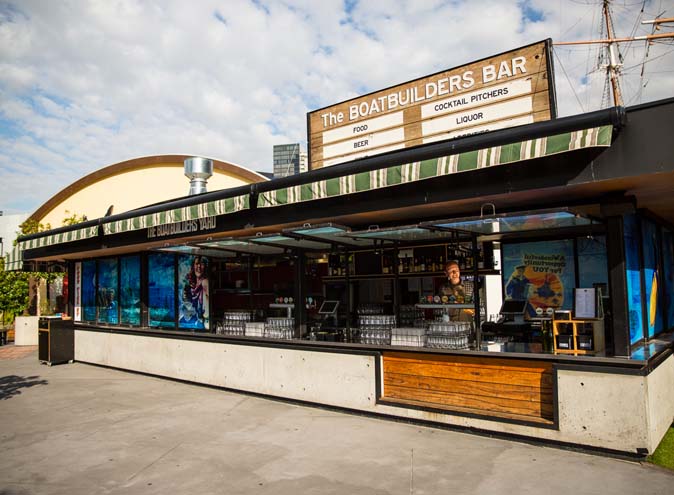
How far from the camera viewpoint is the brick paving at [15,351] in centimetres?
1573

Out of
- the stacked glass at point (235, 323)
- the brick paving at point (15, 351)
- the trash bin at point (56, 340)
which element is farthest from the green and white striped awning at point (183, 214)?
the brick paving at point (15, 351)

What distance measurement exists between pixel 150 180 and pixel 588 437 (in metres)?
22.7

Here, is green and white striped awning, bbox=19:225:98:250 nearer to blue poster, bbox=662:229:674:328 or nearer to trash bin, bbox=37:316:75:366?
trash bin, bbox=37:316:75:366

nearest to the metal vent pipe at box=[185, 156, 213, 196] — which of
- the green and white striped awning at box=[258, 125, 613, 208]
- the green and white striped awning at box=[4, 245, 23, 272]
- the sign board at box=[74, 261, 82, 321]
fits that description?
the sign board at box=[74, 261, 82, 321]

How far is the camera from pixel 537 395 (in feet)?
20.1

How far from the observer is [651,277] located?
8273 millimetres

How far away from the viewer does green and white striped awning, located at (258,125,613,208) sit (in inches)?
209

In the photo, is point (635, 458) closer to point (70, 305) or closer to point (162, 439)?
point (162, 439)

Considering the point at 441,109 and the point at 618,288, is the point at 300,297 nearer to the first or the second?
the point at 441,109

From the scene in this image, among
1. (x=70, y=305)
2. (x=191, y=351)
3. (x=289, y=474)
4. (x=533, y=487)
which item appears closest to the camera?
A: (x=533, y=487)

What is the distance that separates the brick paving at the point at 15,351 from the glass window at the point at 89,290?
2495 millimetres

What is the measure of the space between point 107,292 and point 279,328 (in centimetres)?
794

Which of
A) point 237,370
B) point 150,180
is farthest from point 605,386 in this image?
point 150,180

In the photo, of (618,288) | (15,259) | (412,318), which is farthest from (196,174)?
(618,288)
